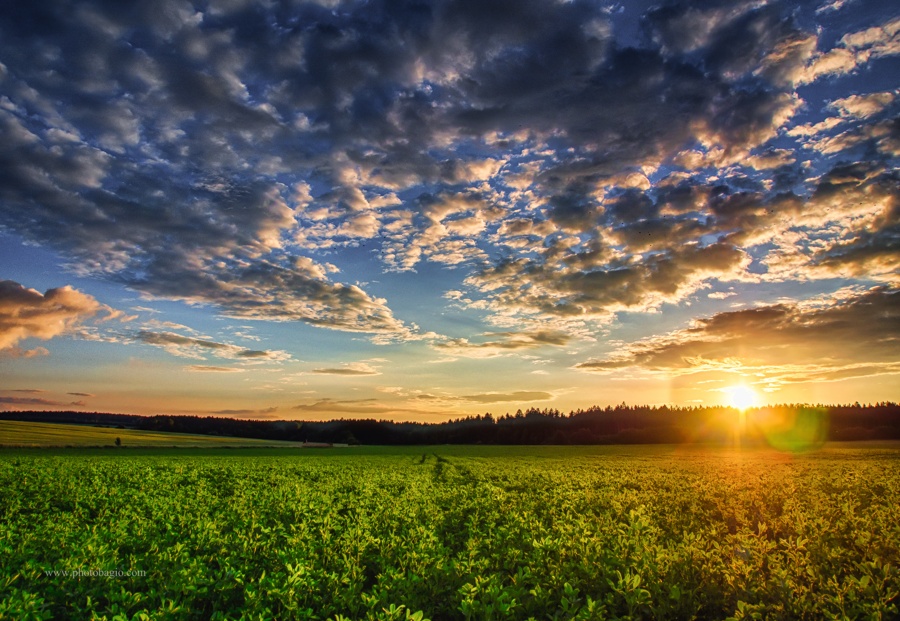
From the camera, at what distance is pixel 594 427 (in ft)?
475

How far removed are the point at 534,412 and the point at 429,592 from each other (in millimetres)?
169092

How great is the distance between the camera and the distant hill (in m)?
113

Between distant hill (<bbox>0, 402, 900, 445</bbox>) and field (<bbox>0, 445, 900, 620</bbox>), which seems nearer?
field (<bbox>0, 445, 900, 620</bbox>)

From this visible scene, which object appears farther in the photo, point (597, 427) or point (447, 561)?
point (597, 427)

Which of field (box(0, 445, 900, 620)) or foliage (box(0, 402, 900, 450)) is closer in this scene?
field (box(0, 445, 900, 620))

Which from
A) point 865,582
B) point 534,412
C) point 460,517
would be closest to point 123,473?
point 460,517

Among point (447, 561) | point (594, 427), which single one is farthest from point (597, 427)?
point (447, 561)

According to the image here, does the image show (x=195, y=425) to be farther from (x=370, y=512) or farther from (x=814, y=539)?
(x=814, y=539)

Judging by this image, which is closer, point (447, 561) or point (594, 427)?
point (447, 561)

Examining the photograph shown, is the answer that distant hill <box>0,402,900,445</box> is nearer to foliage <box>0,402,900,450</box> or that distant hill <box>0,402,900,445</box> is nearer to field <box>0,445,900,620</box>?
foliage <box>0,402,900,450</box>

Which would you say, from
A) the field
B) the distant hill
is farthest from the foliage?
the field

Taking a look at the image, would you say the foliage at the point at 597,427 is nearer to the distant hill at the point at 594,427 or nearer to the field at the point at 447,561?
the distant hill at the point at 594,427

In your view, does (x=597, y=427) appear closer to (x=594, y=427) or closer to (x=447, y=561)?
(x=594, y=427)

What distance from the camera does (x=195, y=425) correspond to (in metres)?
158
